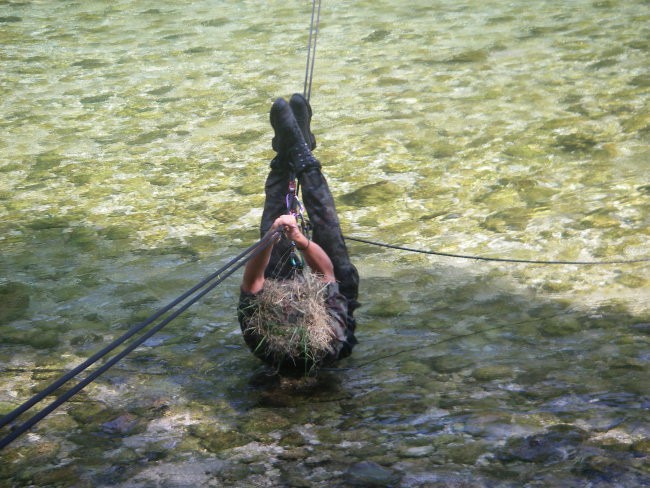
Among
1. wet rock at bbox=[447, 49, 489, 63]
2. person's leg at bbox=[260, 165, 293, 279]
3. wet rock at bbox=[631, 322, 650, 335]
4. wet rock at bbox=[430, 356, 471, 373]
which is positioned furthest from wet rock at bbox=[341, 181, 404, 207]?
wet rock at bbox=[447, 49, 489, 63]

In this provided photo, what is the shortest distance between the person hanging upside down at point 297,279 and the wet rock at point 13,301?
156cm

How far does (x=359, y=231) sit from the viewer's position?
5.38m

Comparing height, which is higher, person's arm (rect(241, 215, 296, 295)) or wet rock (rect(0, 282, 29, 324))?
person's arm (rect(241, 215, 296, 295))

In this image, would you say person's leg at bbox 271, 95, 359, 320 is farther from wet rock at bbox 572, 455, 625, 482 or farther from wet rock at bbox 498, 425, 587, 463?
wet rock at bbox 572, 455, 625, 482

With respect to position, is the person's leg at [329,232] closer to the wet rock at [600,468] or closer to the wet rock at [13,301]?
the wet rock at [600,468]

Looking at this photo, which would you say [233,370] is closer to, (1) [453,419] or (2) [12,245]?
(1) [453,419]

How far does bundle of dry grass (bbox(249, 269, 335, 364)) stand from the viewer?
10.8ft

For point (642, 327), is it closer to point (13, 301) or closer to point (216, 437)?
point (216, 437)

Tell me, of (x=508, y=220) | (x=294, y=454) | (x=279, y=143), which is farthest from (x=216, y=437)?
(x=508, y=220)

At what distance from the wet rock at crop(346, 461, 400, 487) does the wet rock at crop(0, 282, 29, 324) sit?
230 centimetres

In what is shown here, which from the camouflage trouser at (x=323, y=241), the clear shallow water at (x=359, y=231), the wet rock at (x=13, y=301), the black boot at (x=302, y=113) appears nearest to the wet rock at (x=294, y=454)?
the clear shallow water at (x=359, y=231)

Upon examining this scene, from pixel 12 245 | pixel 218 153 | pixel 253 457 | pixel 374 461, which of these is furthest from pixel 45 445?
pixel 218 153

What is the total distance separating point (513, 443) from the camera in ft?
9.91

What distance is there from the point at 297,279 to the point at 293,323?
22 cm
